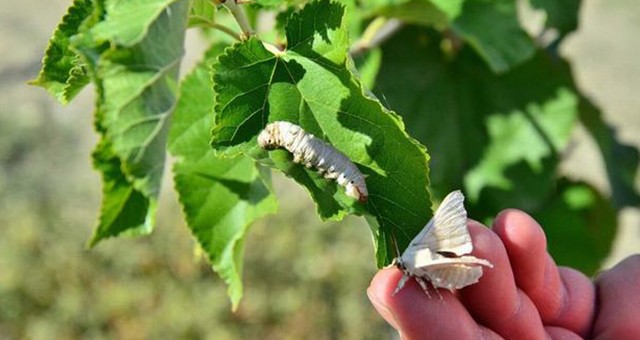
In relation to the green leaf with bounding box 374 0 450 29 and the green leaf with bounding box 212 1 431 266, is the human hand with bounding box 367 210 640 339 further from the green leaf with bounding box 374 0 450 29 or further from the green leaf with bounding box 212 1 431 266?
the green leaf with bounding box 374 0 450 29

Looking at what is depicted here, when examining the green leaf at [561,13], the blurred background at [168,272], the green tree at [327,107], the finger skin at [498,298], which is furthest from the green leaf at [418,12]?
the blurred background at [168,272]

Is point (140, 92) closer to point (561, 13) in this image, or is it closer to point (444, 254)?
point (444, 254)

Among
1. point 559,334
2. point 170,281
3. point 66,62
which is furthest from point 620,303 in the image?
point 170,281

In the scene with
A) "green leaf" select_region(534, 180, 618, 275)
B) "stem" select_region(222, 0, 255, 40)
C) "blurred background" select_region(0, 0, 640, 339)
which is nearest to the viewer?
"stem" select_region(222, 0, 255, 40)

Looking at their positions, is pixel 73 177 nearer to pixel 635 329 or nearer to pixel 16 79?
pixel 16 79

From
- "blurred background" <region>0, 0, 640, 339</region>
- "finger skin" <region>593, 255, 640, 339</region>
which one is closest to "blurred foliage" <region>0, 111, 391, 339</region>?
"blurred background" <region>0, 0, 640, 339</region>
